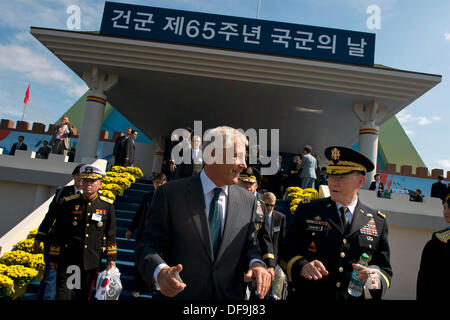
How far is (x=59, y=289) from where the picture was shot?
3.88 m

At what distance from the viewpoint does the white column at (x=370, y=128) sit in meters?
11.7

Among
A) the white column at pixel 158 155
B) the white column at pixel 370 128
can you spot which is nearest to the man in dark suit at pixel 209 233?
the white column at pixel 370 128

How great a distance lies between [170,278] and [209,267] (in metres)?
0.37

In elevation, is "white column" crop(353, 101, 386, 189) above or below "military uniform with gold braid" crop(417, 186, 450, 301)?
above

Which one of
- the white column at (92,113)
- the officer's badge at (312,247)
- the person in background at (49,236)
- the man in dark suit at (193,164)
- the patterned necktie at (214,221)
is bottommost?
the person in background at (49,236)

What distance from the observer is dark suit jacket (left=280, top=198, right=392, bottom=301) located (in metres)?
2.48

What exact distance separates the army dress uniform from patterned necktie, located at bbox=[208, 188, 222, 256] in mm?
2675

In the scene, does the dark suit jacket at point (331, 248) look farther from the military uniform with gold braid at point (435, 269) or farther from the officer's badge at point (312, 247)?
the military uniform with gold braid at point (435, 269)

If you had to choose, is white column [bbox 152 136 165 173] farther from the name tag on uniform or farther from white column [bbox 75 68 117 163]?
the name tag on uniform

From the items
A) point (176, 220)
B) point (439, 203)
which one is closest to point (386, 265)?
point (176, 220)

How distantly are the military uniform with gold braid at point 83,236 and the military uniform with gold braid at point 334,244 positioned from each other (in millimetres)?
2648

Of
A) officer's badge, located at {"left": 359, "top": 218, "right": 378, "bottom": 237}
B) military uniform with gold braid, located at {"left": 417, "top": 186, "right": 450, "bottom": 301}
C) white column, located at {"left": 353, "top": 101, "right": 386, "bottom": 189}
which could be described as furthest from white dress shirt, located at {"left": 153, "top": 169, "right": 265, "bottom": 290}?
A: white column, located at {"left": 353, "top": 101, "right": 386, "bottom": 189}

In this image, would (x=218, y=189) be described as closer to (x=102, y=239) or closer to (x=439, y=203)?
(x=102, y=239)
